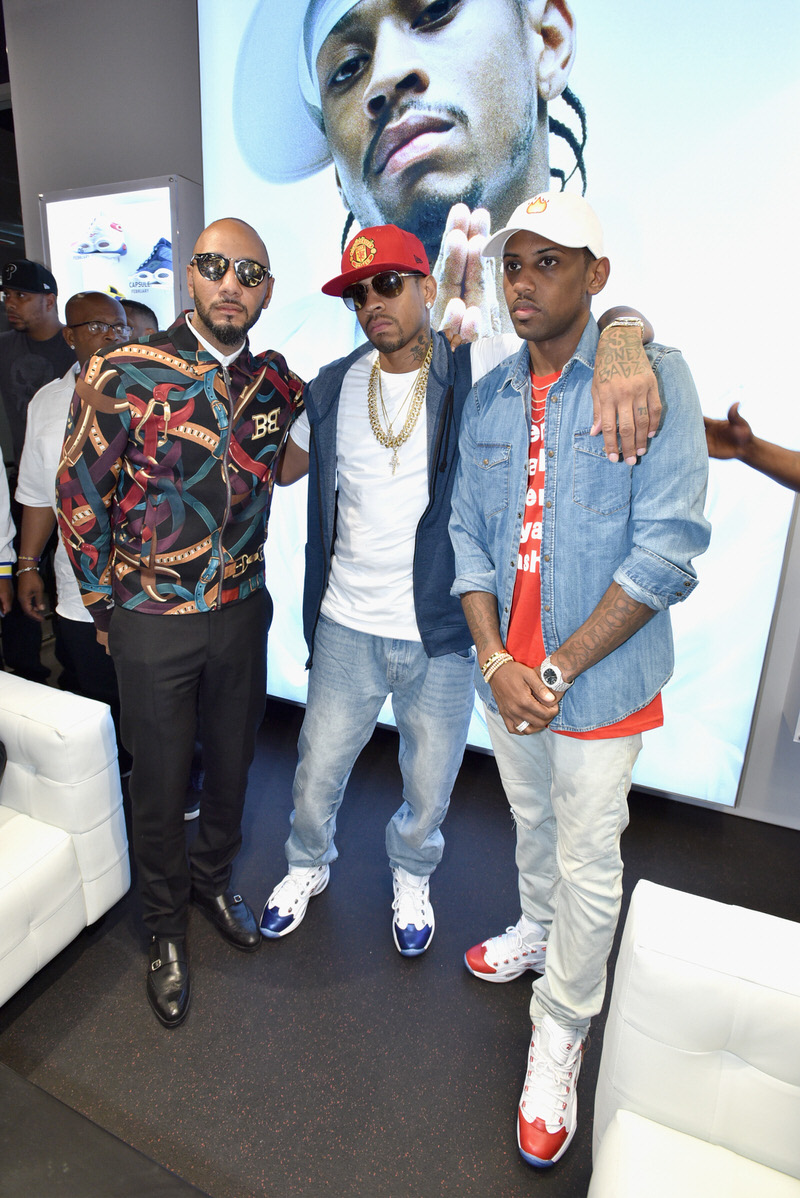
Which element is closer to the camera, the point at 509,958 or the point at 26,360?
the point at 509,958

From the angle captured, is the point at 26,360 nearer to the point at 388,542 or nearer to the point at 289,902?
the point at 388,542

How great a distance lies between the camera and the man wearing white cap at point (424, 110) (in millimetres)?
2268

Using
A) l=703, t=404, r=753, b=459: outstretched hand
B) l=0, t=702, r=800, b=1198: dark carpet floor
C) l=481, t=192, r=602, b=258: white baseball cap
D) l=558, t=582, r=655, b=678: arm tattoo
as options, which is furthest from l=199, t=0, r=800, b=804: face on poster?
l=558, t=582, r=655, b=678: arm tattoo

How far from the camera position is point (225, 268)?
1.60 metres

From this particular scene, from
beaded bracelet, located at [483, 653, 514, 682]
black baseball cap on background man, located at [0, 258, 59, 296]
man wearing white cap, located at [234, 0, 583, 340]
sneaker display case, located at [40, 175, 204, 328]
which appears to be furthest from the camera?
sneaker display case, located at [40, 175, 204, 328]

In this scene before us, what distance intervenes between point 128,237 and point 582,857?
9.95ft

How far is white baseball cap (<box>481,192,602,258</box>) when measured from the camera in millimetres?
1260

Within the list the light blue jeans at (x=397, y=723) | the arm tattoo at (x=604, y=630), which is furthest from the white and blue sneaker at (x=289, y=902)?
the arm tattoo at (x=604, y=630)

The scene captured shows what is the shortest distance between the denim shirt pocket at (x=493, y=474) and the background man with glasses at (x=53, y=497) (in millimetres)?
1438

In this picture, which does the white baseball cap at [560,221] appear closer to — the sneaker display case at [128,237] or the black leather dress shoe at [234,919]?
the black leather dress shoe at [234,919]

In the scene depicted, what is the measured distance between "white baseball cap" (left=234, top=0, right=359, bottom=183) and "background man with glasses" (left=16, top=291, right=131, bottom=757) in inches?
35.1

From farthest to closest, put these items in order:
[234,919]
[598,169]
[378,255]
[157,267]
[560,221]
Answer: [157,267], [598,169], [234,919], [378,255], [560,221]

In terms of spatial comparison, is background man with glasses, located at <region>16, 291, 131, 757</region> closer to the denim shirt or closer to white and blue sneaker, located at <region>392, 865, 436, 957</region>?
white and blue sneaker, located at <region>392, 865, 436, 957</region>

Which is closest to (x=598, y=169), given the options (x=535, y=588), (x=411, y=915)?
(x=535, y=588)
